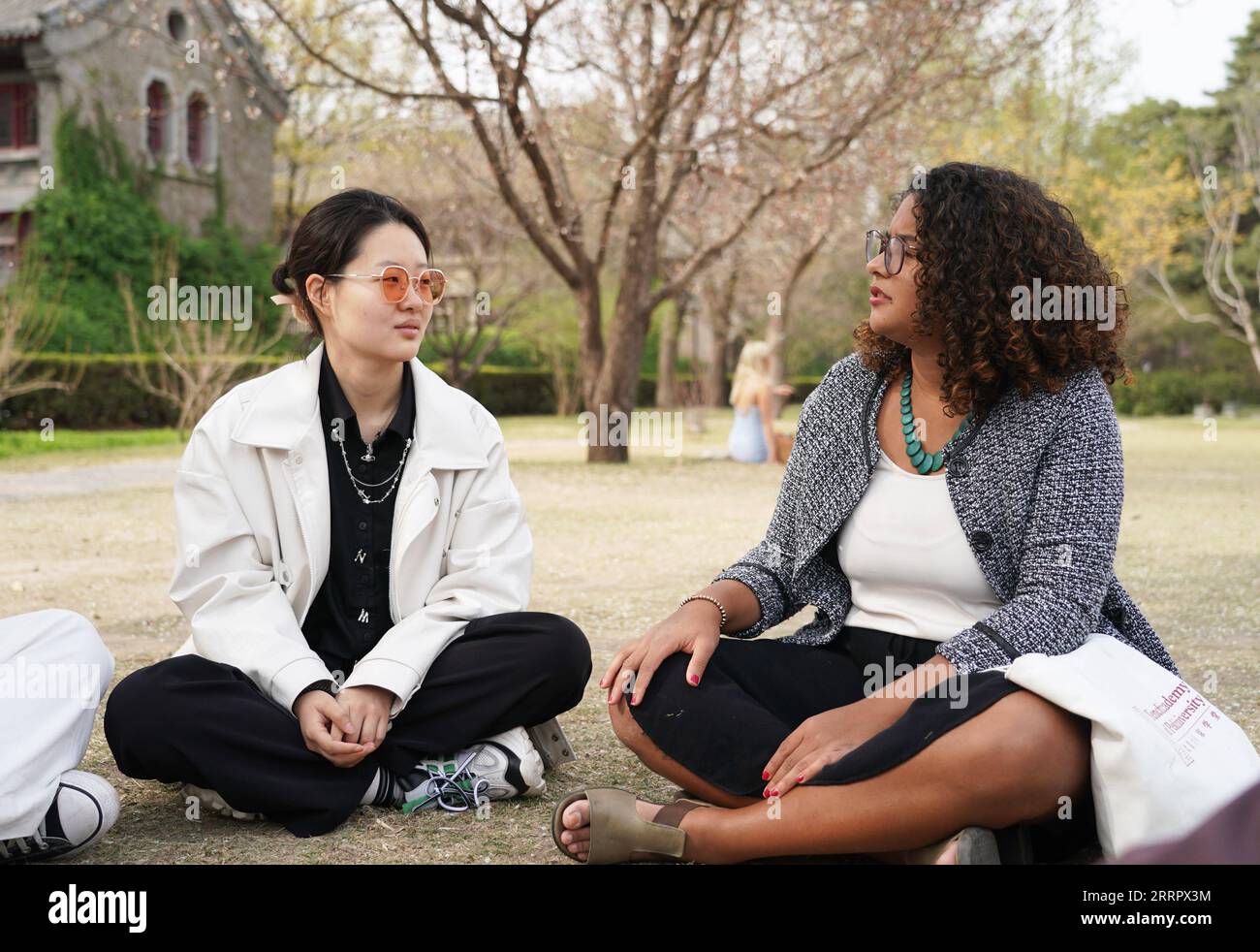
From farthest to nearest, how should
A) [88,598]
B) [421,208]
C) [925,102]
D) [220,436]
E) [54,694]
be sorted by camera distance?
[421,208], [925,102], [88,598], [220,436], [54,694]

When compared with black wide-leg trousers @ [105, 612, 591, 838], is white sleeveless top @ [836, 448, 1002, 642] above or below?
above

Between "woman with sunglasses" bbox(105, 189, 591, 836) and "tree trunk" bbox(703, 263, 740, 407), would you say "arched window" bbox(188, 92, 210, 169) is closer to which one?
"tree trunk" bbox(703, 263, 740, 407)

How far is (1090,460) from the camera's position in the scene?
2.73m

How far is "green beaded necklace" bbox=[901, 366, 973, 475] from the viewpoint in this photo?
2.93m

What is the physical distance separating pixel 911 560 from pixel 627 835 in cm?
86

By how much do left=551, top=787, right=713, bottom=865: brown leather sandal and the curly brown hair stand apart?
3.64 ft

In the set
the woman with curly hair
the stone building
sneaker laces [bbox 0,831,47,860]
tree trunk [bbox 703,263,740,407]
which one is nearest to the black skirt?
the woman with curly hair

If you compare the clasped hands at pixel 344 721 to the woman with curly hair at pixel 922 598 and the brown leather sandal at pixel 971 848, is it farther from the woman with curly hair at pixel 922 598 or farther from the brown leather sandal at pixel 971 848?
the brown leather sandal at pixel 971 848

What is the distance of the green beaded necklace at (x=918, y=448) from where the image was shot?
9.60 ft

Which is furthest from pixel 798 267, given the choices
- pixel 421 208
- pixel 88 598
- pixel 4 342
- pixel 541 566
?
pixel 88 598

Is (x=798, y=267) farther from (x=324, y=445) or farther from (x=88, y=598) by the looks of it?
(x=324, y=445)

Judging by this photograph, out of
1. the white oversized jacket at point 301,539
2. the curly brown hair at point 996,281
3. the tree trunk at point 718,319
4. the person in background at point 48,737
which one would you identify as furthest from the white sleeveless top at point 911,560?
the tree trunk at point 718,319

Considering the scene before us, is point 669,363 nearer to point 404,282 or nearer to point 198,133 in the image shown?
point 198,133
